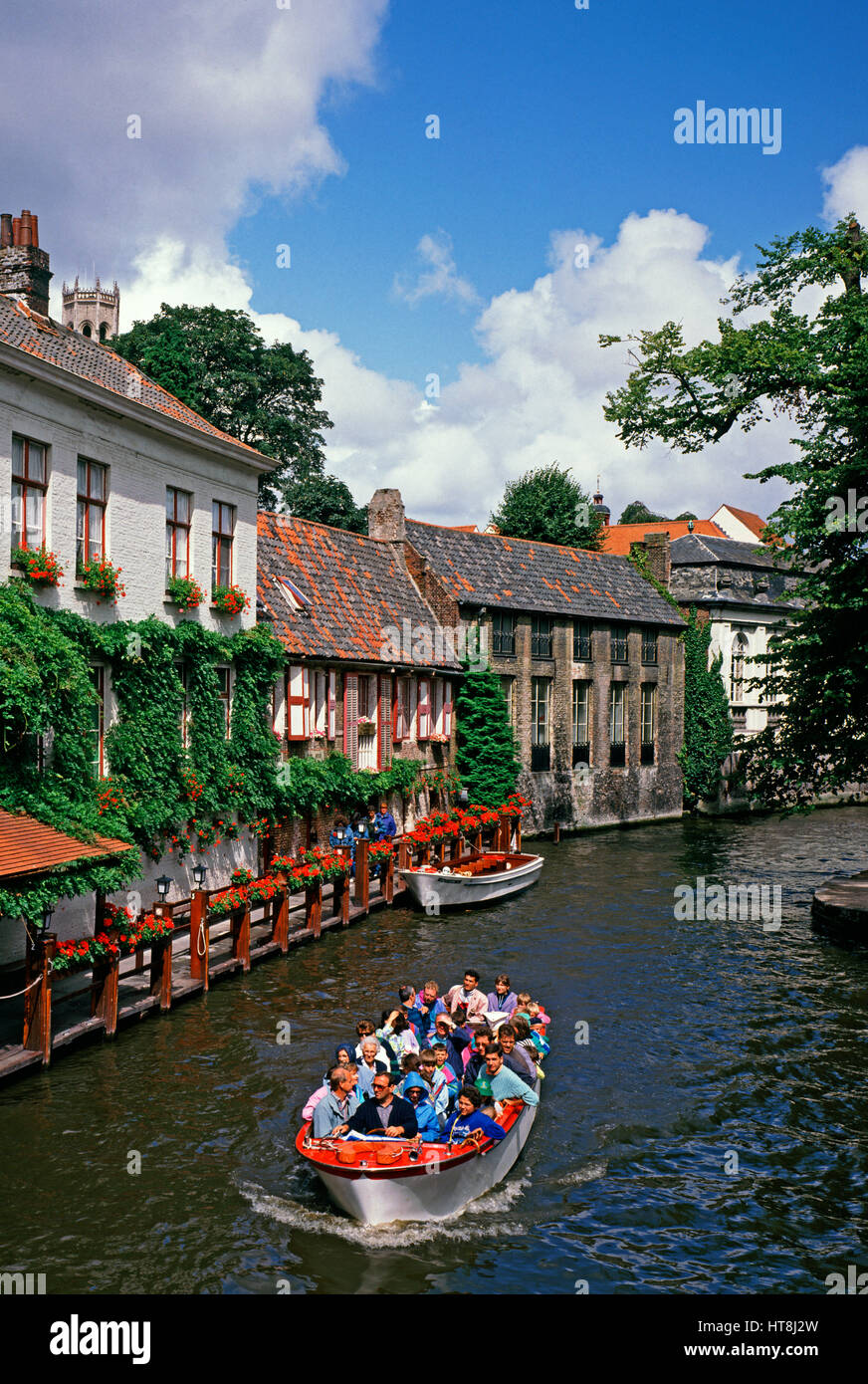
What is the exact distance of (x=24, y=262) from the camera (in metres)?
20.7

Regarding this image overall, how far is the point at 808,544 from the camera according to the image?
25.3m

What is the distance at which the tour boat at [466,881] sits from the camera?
26188 mm

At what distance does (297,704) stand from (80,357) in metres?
9.19

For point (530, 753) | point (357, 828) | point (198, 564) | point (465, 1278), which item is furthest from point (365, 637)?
point (465, 1278)

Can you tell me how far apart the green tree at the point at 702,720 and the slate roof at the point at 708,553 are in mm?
2935

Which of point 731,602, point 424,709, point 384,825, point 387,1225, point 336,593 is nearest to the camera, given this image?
point 387,1225

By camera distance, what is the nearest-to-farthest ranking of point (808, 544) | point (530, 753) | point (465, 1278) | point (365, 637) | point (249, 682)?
point (465, 1278), point (249, 682), point (808, 544), point (365, 637), point (530, 753)

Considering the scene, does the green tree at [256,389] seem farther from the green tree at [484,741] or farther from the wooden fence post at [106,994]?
the wooden fence post at [106,994]

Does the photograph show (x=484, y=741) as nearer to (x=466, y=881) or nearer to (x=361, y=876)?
(x=466, y=881)

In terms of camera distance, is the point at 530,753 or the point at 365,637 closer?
the point at 365,637

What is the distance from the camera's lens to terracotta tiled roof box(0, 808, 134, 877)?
1391 centimetres

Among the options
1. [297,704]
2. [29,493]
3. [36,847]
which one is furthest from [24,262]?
[36,847]
